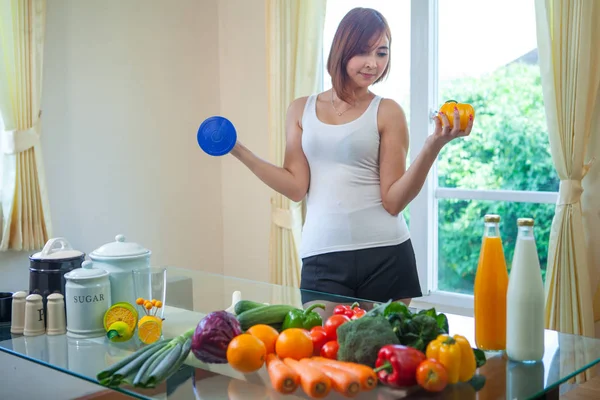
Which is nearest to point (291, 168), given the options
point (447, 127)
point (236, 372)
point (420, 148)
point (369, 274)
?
point (369, 274)

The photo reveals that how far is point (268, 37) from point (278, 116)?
1.52 ft

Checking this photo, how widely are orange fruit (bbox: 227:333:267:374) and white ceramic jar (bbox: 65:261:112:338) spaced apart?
494 mm

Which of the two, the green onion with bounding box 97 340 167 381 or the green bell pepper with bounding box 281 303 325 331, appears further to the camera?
the green bell pepper with bounding box 281 303 325 331

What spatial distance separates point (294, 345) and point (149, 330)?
44cm

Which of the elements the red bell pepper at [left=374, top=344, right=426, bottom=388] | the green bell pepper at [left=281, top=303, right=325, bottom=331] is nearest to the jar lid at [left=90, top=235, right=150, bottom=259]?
the green bell pepper at [left=281, top=303, right=325, bottom=331]

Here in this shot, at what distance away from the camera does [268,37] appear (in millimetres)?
3803

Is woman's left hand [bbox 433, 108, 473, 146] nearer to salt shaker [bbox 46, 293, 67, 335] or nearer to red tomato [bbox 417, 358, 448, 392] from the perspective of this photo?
red tomato [bbox 417, 358, 448, 392]

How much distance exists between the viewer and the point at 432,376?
3.61 feet

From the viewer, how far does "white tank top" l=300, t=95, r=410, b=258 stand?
6.84 feet

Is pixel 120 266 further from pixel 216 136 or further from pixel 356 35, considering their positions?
pixel 356 35

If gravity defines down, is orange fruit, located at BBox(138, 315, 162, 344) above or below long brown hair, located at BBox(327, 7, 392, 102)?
below

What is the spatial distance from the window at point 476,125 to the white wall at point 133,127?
1181mm

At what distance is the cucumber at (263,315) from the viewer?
4.69 ft

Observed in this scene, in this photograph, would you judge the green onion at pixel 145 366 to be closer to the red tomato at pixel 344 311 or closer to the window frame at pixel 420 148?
the red tomato at pixel 344 311
